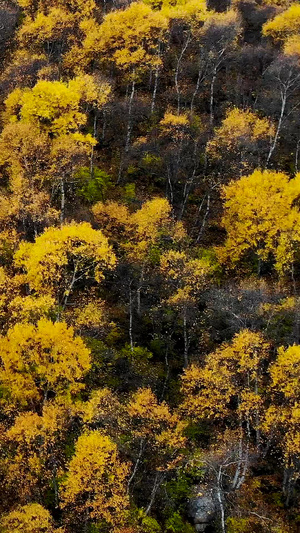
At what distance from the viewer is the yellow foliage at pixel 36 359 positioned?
41844 mm

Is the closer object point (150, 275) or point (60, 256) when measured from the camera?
point (60, 256)

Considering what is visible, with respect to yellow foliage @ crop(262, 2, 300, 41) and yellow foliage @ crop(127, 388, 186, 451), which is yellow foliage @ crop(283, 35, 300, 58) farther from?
yellow foliage @ crop(127, 388, 186, 451)

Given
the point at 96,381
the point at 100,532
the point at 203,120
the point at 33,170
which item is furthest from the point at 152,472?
the point at 203,120

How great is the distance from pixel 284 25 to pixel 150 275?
183 feet

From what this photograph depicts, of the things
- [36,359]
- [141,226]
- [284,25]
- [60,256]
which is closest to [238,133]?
[141,226]

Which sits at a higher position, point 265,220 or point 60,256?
point 60,256

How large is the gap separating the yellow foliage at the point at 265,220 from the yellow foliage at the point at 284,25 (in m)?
38.8

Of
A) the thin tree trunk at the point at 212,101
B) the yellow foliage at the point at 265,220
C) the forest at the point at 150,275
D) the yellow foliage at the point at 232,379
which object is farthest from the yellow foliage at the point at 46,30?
the yellow foliage at the point at 232,379

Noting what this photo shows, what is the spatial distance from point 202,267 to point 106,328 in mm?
11488

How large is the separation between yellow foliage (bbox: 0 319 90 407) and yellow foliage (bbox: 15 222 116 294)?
206 inches

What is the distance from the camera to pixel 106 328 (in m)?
51.5

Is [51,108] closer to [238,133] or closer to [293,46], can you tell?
[238,133]

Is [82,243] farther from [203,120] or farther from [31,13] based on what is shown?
[31,13]

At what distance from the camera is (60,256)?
152 ft
